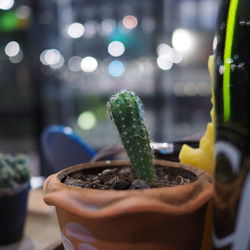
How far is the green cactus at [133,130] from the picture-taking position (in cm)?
41

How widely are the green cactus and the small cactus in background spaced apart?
12.9 inches

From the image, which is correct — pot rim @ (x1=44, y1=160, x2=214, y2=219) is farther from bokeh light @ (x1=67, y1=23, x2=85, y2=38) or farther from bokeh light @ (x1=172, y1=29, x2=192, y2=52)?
bokeh light @ (x1=67, y1=23, x2=85, y2=38)

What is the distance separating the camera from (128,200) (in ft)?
1.05

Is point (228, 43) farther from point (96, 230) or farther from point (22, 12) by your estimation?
point (22, 12)

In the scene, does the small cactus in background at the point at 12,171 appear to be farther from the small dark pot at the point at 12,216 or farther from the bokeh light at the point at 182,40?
the bokeh light at the point at 182,40

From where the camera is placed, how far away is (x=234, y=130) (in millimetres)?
312

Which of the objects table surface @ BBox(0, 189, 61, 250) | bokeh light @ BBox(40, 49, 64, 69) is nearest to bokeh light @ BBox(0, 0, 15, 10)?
bokeh light @ BBox(40, 49, 64, 69)

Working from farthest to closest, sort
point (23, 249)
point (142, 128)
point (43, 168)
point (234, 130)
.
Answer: point (43, 168)
point (23, 249)
point (142, 128)
point (234, 130)

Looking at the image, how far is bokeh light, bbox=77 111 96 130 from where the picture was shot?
3051 millimetres

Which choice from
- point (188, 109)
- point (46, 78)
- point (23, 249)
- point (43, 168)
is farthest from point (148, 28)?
point (23, 249)

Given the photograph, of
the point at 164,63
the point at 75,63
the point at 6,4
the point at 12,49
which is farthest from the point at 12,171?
the point at 12,49

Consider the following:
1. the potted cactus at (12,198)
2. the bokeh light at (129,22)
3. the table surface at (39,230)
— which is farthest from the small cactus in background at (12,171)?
the bokeh light at (129,22)

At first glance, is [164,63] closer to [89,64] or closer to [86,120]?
[89,64]

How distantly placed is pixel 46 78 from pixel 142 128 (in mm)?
2586
